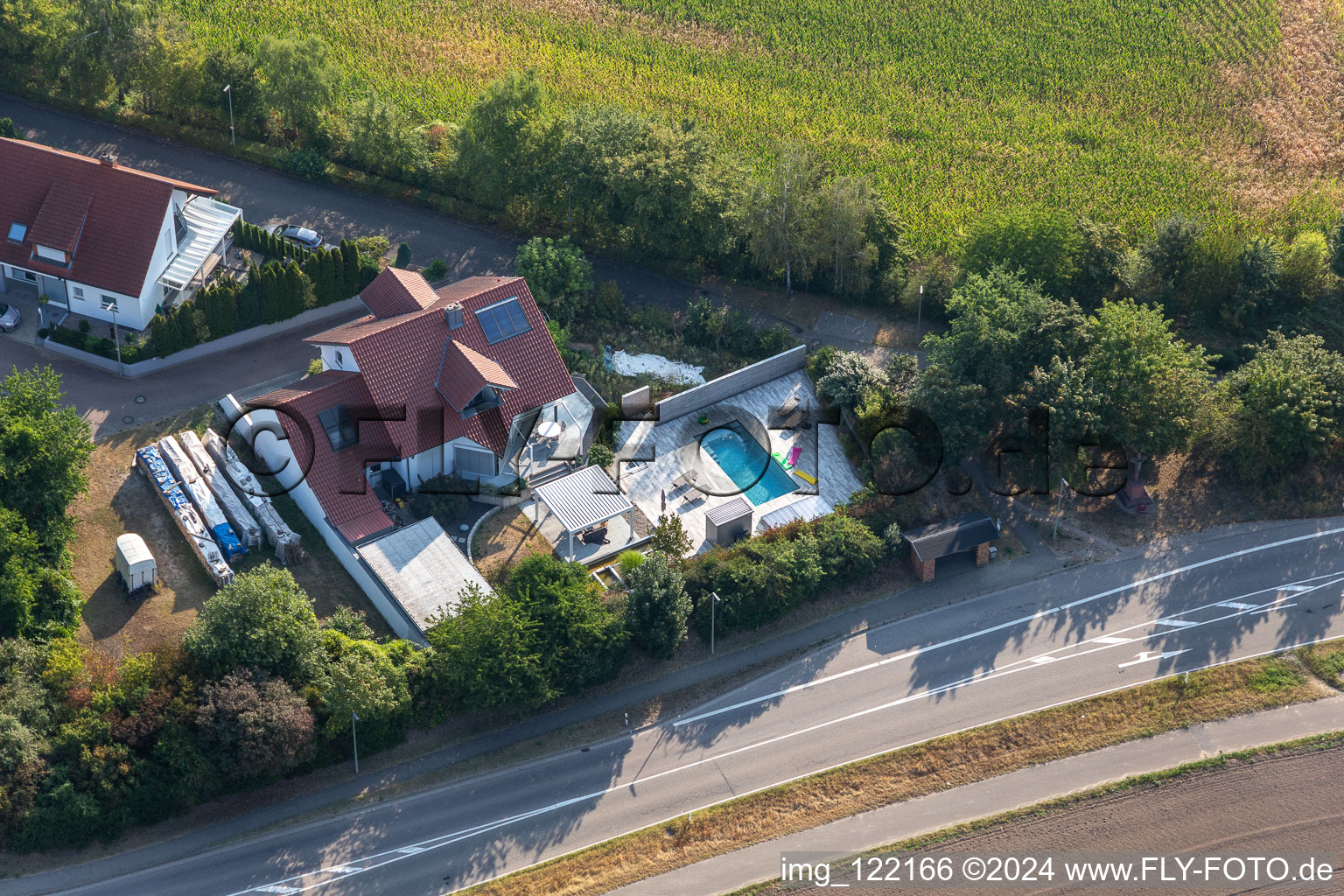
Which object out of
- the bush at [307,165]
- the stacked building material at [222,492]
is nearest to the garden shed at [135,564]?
the stacked building material at [222,492]

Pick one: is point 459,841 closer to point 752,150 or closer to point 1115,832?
point 1115,832

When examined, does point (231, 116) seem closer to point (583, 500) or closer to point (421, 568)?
point (421, 568)

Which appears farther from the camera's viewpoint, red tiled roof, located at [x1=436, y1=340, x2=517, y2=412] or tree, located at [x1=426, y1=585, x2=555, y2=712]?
red tiled roof, located at [x1=436, y1=340, x2=517, y2=412]

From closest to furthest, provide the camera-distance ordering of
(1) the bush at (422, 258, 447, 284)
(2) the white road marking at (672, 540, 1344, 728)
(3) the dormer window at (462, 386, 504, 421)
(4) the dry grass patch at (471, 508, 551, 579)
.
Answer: (2) the white road marking at (672, 540, 1344, 728), (4) the dry grass patch at (471, 508, 551, 579), (3) the dormer window at (462, 386, 504, 421), (1) the bush at (422, 258, 447, 284)

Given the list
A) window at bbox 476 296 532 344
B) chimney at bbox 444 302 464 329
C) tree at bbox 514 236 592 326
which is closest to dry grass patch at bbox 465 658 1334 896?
window at bbox 476 296 532 344

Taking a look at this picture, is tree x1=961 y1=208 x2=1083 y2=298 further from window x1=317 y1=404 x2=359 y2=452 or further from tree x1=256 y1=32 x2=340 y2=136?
tree x1=256 y1=32 x2=340 y2=136

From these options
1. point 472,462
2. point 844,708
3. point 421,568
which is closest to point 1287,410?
point 844,708
